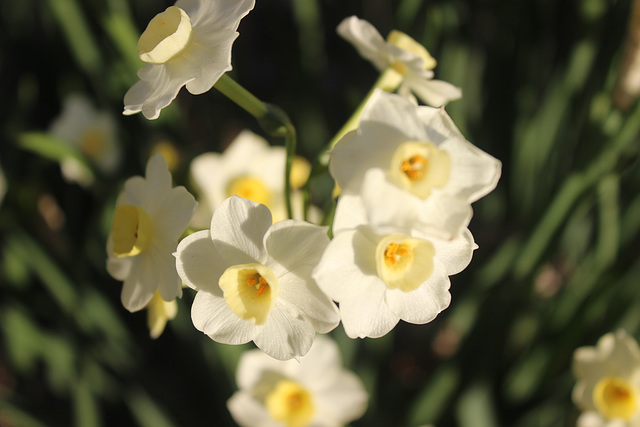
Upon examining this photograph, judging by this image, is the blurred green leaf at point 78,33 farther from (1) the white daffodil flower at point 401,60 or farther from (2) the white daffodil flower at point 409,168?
(2) the white daffodil flower at point 409,168

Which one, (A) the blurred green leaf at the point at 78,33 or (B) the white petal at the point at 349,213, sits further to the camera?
(A) the blurred green leaf at the point at 78,33

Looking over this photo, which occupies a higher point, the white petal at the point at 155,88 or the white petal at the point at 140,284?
the white petal at the point at 155,88

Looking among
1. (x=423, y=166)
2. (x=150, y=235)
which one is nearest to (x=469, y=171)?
(x=423, y=166)

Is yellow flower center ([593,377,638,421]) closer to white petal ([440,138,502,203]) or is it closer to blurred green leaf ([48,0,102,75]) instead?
white petal ([440,138,502,203])

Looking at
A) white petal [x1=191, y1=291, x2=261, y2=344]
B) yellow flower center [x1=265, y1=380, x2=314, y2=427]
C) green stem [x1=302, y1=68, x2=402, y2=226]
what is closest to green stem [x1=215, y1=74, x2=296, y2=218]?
green stem [x1=302, y1=68, x2=402, y2=226]

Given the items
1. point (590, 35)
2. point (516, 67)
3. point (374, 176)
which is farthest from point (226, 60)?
point (516, 67)

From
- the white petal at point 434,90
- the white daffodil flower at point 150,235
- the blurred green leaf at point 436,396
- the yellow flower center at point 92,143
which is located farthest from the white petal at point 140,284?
the yellow flower center at point 92,143

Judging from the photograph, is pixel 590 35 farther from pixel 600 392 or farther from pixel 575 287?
pixel 600 392
